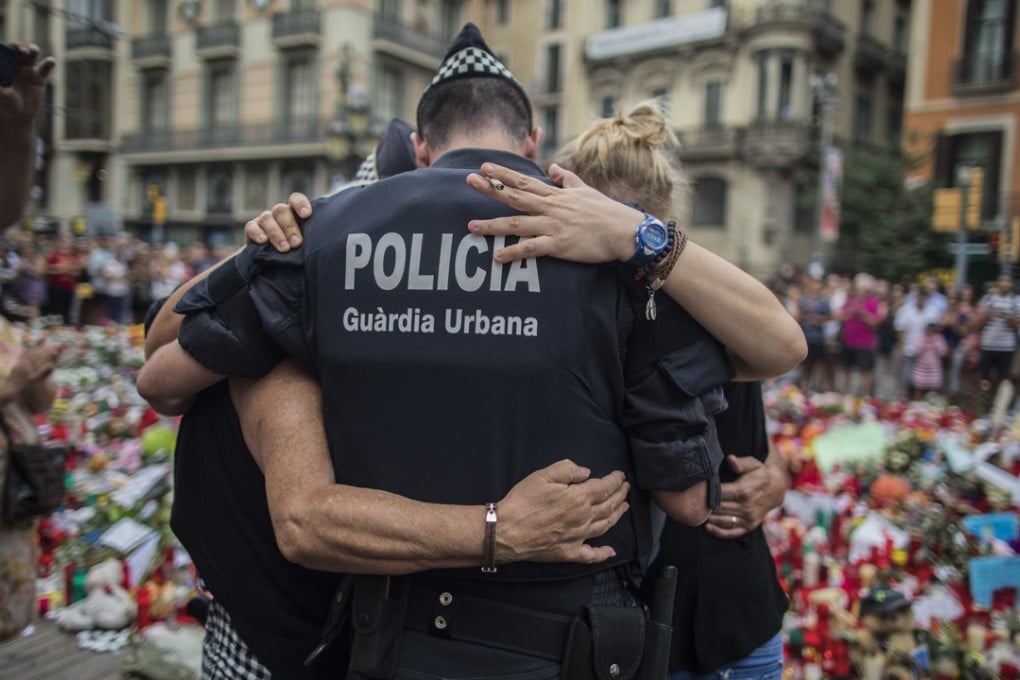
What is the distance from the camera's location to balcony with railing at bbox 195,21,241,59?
32.3 metres

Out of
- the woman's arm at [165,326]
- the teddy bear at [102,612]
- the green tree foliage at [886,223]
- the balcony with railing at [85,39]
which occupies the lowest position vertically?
the teddy bear at [102,612]

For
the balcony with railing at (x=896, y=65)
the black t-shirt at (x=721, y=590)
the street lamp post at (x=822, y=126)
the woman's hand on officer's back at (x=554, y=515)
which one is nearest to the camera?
the woman's hand on officer's back at (x=554, y=515)

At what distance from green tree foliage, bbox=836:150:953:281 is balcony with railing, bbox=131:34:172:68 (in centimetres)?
2758

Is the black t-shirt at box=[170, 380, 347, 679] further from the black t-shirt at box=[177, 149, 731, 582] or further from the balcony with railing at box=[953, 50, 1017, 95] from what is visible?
the balcony with railing at box=[953, 50, 1017, 95]

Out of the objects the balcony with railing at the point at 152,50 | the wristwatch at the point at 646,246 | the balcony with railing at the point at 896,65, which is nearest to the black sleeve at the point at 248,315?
the wristwatch at the point at 646,246

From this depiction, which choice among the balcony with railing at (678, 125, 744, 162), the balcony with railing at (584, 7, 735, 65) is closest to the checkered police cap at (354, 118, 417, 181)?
the balcony with railing at (678, 125, 744, 162)

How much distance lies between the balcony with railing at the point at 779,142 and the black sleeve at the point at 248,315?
96.5 ft

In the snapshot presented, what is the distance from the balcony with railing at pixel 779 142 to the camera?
28.4m

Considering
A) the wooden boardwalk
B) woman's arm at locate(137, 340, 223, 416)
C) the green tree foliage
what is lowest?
the wooden boardwalk

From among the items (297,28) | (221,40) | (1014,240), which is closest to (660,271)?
(1014,240)

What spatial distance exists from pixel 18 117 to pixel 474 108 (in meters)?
1.38

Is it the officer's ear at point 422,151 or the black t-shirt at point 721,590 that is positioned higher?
the officer's ear at point 422,151

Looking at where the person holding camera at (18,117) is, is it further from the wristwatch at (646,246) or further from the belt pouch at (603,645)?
the belt pouch at (603,645)

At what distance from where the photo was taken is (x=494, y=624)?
4.91 feet
